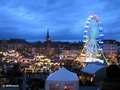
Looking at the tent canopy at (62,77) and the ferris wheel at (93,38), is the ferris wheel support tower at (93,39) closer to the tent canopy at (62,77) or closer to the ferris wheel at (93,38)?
the ferris wheel at (93,38)

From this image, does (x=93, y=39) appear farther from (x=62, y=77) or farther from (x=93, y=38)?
(x=62, y=77)

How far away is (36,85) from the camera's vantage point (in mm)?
13625

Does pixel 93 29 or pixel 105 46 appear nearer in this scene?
pixel 93 29

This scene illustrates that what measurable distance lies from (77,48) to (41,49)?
20622 mm

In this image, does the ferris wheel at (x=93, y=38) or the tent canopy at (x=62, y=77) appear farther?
the ferris wheel at (x=93, y=38)

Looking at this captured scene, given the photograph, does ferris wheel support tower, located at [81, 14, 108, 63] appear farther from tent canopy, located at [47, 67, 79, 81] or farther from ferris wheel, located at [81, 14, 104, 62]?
tent canopy, located at [47, 67, 79, 81]

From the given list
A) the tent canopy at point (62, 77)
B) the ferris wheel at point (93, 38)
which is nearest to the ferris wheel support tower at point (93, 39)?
the ferris wheel at point (93, 38)

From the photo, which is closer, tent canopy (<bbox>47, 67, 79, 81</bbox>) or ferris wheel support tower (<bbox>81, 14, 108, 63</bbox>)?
tent canopy (<bbox>47, 67, 79, 81</bbox>)

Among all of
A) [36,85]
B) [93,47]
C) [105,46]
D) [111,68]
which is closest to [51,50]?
[105,46]

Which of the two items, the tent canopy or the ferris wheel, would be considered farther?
the ferris wheel

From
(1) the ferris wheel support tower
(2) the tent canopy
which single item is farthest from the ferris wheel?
(2) the tent canopy

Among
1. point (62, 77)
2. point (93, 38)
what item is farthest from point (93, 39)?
→ point (62, 77)

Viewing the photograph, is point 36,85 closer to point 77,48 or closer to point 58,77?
point 58,77

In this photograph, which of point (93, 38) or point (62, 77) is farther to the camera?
point (93, 38)
